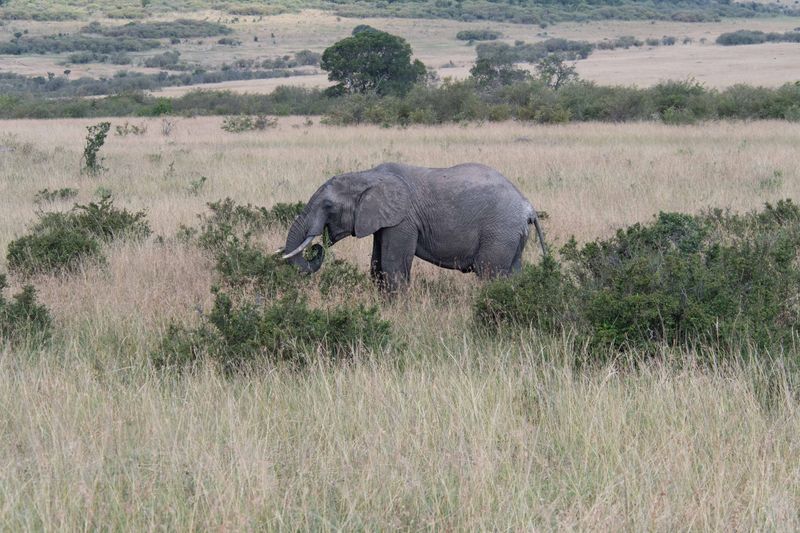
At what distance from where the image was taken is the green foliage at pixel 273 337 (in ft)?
18.3

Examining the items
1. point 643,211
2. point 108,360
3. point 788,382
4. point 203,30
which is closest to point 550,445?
point 788,382

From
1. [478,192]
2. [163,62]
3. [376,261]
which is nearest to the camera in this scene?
[478,192]

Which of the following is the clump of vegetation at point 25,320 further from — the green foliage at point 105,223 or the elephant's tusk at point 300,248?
the green foliage at point 105,223

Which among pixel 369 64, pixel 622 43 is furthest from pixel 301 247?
pixel 622 43

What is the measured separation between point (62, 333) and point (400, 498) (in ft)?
12.8

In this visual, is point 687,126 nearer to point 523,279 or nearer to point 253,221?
point 253,221

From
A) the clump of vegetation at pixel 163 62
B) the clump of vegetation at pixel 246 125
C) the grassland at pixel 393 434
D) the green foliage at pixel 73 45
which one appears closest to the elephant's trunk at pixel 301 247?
the grassland at pixel 393 434

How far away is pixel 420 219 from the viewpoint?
7.67 metres

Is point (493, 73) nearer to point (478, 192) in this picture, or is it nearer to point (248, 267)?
point (478, 192)

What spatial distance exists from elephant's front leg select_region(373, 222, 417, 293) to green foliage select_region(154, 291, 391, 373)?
1.60 meters

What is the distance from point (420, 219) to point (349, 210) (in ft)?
2.01

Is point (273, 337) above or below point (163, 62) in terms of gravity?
above

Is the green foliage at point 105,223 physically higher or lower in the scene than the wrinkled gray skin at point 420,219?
lower

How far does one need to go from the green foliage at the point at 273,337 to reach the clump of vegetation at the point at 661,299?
0.95 m
